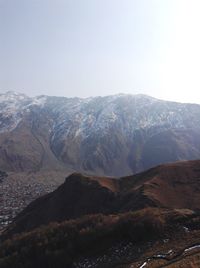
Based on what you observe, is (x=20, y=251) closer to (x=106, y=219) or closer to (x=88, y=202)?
(x=106, y=219)

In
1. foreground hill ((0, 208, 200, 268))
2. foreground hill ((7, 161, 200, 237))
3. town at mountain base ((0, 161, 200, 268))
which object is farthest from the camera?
foreground hill ((7, 161, 200, 237))

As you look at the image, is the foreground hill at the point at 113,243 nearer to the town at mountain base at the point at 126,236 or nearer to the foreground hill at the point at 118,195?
the town at mountain base at the point at 126,236

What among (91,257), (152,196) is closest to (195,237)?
(91,257)

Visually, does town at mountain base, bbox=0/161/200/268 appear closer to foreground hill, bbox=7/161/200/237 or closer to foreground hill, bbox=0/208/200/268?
foreground hill, bbox=0/208/200/268

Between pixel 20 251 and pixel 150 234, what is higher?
pixel 150 234

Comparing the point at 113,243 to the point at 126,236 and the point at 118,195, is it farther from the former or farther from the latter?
the point at 118,195

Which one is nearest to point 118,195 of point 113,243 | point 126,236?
point 126,236

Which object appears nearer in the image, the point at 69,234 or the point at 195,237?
the point at 195,237

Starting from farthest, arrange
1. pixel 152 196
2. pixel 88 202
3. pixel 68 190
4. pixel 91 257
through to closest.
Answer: pixel 68 190 < pixel 88 202 < pixel 152 196 < pixel 91 257

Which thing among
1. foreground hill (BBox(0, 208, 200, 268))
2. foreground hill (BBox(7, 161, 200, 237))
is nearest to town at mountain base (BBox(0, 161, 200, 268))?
foreground hill (BBox(0, 208, 200, 268))
